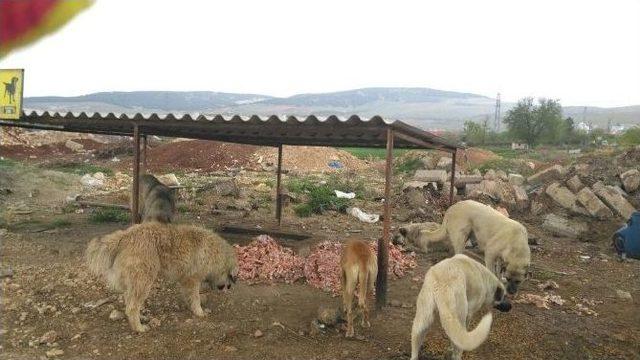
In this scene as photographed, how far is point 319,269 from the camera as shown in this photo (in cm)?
796

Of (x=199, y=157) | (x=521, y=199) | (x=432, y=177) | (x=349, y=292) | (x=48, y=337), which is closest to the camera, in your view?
(x=48, y=337)

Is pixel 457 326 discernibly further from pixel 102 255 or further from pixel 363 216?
pixel 363 216

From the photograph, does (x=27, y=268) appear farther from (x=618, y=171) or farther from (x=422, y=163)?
(x=422, y=163)

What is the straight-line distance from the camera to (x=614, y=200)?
46.2 ft

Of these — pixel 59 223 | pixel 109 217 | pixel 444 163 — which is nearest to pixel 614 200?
pixel 444 163

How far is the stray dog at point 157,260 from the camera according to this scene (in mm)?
5684

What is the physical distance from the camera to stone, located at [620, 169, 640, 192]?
602 inches

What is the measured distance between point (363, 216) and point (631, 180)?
30.6 ft

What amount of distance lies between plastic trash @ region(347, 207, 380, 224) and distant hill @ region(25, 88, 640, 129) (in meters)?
104

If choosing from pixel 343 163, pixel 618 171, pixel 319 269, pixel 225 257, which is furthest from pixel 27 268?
pixel 343 163

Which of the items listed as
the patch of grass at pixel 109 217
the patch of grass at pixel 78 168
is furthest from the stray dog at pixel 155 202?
the patch of grass at pixel 78 168

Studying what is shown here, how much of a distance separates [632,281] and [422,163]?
17.6m

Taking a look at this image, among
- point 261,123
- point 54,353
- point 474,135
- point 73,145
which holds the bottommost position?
point 54,353

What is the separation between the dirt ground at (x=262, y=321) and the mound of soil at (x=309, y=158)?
73.9 feet
